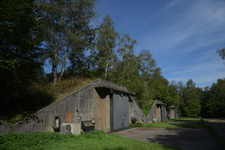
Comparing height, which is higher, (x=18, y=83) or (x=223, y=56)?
(x=223, y=56)

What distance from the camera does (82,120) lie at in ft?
32.4

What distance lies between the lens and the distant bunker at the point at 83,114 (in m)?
7.02

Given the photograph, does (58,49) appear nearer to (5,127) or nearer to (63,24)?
(63,24)

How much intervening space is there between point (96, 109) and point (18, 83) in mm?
5621

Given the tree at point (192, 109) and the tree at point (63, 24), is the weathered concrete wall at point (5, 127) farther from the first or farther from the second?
the tree at point (192, 109)

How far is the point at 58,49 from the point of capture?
1897 cm

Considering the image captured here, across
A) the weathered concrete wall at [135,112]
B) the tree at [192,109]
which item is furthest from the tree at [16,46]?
the tree at [192,109]

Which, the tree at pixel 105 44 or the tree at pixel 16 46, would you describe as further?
the tree at pixel 105 44

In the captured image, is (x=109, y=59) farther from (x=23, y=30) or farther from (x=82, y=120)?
(x=23, y=30)

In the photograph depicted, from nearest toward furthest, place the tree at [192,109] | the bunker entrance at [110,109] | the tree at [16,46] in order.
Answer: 1. the tree at [16,46]
2. the bunker entrance at [110,109]
3. the tree at [192,109]

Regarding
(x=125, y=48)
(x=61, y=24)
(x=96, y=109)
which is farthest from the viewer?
(x=125, y=48)

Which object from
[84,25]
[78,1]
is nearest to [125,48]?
[84,25]

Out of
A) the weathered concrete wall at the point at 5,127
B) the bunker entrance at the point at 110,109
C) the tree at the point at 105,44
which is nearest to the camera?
the weathered concrete wall at the point at 5,127

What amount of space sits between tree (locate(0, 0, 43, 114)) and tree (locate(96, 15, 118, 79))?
14.6 meters
